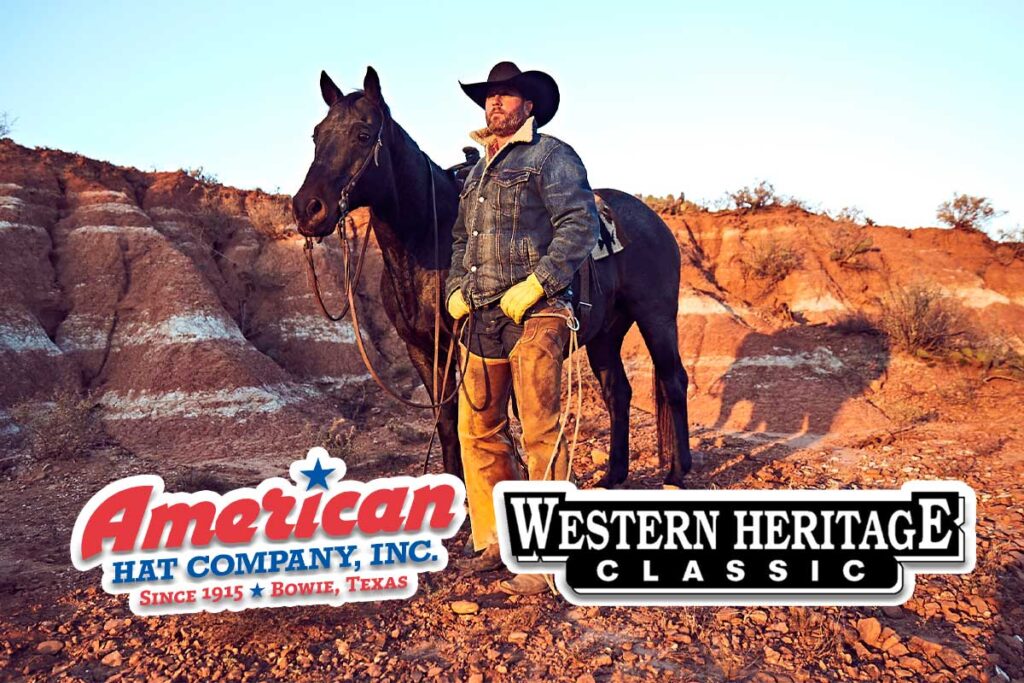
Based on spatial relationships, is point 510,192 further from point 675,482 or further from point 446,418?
point 675,482

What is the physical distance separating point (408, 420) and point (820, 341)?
7.41 meters

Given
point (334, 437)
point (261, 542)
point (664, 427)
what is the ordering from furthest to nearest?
1. point (334, 437)
2. point (664, 427)
3. point (261, 542)

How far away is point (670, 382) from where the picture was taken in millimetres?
5531

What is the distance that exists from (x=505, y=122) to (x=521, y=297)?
3.33 ft

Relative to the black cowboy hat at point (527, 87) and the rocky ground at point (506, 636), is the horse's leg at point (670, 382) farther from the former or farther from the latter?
the black cowboy hat at point (527, 87)

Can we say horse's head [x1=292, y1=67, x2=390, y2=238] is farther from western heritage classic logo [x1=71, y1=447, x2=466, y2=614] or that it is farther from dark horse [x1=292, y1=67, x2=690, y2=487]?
western heritage classic logo [x1=71, y1=447, x2=466, y2=614]

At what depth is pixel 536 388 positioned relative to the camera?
3418mm

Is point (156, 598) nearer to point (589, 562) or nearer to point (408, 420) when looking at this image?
point (589, 562)

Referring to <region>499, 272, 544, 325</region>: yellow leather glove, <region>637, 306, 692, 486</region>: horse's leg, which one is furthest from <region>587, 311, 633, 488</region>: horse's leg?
<region>499, 272, 544, 325</region>: yellow leather glove

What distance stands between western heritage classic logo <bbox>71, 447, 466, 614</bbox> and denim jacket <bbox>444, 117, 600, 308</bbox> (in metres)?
1.22

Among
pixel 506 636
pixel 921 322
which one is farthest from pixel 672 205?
pixel 506 636

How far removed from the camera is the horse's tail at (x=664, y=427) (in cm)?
561

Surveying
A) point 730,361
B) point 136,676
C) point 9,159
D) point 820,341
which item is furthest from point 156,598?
point 9,159

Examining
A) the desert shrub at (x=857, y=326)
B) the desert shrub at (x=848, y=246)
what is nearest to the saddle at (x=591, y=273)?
the desert shrub at (x=857, y=326)
